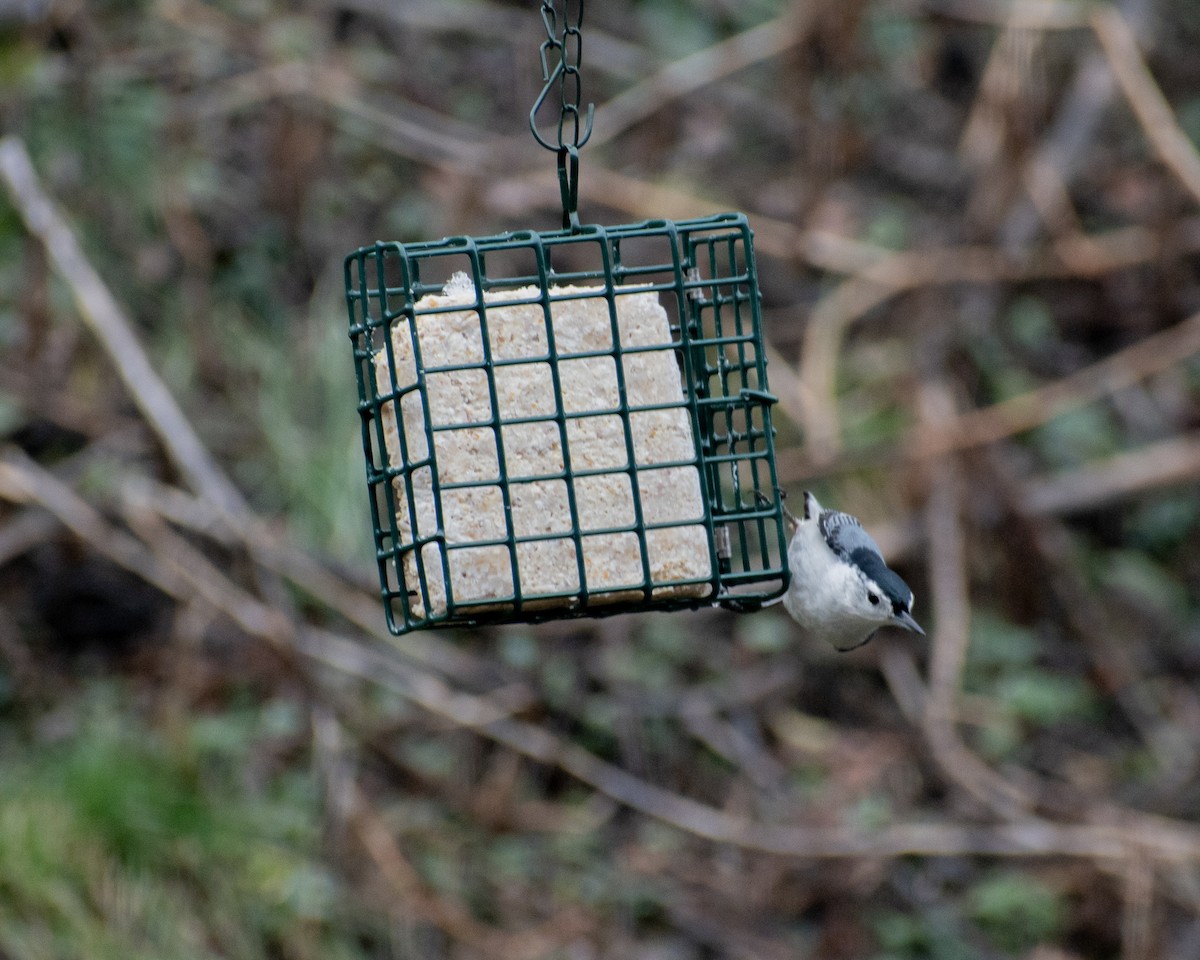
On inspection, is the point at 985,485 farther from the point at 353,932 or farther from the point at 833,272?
the point at 353,932

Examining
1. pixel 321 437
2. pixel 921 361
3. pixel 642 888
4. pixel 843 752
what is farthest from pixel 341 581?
pixel 921 361

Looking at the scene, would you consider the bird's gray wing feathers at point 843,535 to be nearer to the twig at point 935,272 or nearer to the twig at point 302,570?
the twig at point 302,570

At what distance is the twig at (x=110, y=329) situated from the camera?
21.4ft

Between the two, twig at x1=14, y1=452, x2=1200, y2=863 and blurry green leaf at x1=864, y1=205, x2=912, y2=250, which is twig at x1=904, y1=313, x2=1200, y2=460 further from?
blurry green leaf at x1=864, y1=205, x2=912, y2=250

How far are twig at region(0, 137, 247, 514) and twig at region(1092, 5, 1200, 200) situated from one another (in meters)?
4.85

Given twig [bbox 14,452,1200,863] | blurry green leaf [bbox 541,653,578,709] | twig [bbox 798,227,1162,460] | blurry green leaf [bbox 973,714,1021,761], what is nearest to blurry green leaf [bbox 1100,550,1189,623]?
blurry green leaf [bbox 973,714,1021,761]

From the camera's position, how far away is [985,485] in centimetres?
679

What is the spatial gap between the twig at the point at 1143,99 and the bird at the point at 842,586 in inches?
184

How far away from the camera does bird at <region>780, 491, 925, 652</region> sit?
3.17m

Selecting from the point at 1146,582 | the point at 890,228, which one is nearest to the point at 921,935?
the point at 1146,582

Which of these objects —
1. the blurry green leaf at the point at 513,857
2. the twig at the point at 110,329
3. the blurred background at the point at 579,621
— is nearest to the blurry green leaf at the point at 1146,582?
the blurred background at the point at 579,621

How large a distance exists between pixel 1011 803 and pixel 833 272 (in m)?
3.20

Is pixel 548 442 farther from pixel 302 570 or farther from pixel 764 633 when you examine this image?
pixel 764 633

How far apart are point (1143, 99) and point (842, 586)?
17.3ft
